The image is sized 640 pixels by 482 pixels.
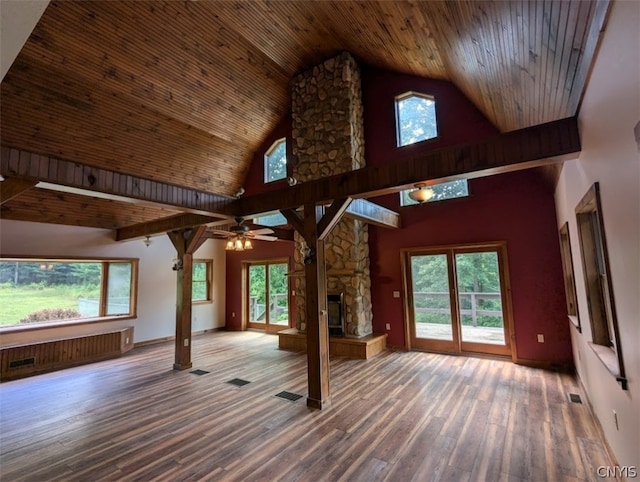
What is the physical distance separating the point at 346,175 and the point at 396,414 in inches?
109

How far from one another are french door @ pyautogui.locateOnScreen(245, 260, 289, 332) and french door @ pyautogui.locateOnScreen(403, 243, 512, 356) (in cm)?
354

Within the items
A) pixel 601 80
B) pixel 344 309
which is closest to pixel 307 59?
pixel 344 309

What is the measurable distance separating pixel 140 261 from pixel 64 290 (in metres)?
1.58

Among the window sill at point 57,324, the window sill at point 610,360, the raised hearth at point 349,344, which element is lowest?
the raised hearth at point 349,344

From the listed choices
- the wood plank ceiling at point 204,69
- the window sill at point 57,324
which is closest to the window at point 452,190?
the wood plank ceiling at point 204,69

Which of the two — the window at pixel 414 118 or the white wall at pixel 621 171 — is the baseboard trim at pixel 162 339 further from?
the white wall at pixel 621 171

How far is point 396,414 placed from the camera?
3.46 meters

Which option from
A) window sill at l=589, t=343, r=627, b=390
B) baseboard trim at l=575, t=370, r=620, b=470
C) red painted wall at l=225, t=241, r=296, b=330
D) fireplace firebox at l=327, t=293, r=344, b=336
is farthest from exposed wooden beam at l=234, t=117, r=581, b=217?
red painted wall at l=225, t=241, r=296, b=330

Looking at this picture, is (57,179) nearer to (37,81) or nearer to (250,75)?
(37,81)

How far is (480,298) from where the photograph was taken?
570 cm

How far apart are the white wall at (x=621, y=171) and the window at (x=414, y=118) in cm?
417

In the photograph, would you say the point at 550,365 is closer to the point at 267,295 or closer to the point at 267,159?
the point at 267,295

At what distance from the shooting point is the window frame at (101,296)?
19.4ft

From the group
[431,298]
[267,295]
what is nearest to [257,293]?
[267,295]
